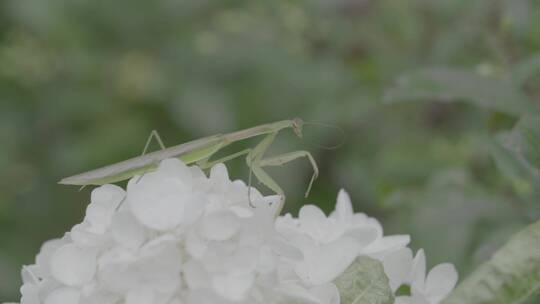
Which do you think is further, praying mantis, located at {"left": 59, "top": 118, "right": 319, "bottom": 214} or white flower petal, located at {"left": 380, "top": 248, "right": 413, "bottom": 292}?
praying mantis, located at {"left": 59, "top": 118, "right": 319, "bottom": 214}

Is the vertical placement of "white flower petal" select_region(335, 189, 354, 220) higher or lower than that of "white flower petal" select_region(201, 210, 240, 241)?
lower

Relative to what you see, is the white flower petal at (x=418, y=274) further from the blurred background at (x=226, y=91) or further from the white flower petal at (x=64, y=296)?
the blurred background at (x=226, y=91)

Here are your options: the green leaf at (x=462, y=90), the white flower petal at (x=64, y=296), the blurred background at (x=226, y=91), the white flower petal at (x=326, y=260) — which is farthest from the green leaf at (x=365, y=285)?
the blurred background at (x=226, y=91)

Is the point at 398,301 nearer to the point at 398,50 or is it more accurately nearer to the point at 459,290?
the point at 459,290

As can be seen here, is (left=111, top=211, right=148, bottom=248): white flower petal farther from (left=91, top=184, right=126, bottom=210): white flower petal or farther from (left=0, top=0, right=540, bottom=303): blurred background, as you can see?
(left=0, top=0, right=540, bottom=303): blurred background

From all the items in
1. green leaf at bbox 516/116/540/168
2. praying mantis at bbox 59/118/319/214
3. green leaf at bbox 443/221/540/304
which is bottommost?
green leaf at bbox 443/221/540/304

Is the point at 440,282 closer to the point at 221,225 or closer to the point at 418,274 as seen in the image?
the point at 418,274

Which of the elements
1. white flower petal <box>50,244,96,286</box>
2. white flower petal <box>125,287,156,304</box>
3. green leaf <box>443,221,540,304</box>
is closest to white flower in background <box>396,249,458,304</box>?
green leaf <box>443,221,540,304</box>
